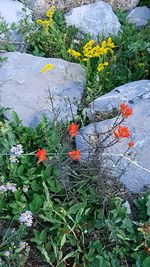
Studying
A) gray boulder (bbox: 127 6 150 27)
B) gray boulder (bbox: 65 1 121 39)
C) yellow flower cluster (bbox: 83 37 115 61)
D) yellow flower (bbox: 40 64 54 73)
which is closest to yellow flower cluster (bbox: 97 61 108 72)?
yellow flower cluster (bbox: 83 37 115 61)

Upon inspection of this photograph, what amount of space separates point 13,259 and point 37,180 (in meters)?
0.72

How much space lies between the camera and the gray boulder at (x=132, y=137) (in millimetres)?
3941

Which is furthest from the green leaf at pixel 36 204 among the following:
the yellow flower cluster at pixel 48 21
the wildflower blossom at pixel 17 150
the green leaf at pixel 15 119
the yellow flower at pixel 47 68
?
the yellow flower cluster at pixel 48 21

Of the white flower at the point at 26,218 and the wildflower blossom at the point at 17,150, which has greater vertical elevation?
the wildflower blossom at the point at 17,150

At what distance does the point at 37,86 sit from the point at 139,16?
6.37ft

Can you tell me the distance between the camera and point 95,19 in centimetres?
589

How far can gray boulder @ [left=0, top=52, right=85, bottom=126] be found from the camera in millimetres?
4621

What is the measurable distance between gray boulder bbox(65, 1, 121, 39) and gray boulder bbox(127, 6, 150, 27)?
0.28 meters

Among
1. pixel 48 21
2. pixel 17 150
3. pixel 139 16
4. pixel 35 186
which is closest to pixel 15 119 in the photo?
pixel 17 150

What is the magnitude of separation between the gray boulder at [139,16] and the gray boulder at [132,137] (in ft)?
5.05

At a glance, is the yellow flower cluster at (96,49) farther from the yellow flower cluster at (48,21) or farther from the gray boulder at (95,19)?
the yellow flower cluster at (48,21)

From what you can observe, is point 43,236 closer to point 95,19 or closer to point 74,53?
point 74,53

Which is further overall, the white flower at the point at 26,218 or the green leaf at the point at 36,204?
the green leaf at the point at 36,204

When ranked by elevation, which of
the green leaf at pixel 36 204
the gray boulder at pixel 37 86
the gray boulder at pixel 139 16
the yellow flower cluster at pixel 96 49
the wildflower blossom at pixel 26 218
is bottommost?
the green leaf at pixel 36 204
